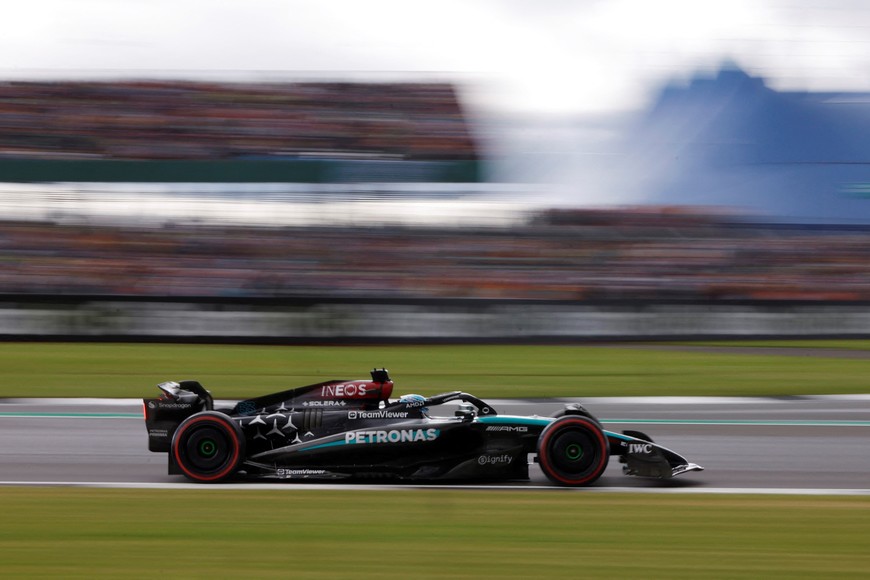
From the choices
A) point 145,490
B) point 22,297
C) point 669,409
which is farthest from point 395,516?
point 22,297

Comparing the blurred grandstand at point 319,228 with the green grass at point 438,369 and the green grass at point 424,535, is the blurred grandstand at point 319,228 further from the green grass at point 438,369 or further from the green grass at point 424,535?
the green grass at point 424,535

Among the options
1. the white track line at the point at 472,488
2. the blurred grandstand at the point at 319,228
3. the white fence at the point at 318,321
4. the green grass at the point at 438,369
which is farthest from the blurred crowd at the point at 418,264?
the white track line at the point at 472,488

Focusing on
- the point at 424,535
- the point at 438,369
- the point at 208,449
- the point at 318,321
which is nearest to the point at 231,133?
the point at 318,321

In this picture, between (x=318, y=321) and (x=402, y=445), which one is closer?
(x=402, y=445)

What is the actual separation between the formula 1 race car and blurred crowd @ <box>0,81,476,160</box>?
14178 mm

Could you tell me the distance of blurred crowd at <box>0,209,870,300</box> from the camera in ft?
55.1

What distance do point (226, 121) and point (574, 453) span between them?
15.9 m

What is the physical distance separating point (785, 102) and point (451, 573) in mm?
20320

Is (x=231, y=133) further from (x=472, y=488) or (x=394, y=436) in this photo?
(x=472, y=488)

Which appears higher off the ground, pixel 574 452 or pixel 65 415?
pixel 65 415

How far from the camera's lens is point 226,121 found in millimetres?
20281

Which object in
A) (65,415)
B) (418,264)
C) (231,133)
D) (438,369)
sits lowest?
(65,415)

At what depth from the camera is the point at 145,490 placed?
5.63 meters

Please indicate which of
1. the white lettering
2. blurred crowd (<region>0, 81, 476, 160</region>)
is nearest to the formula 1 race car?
the white lettering
